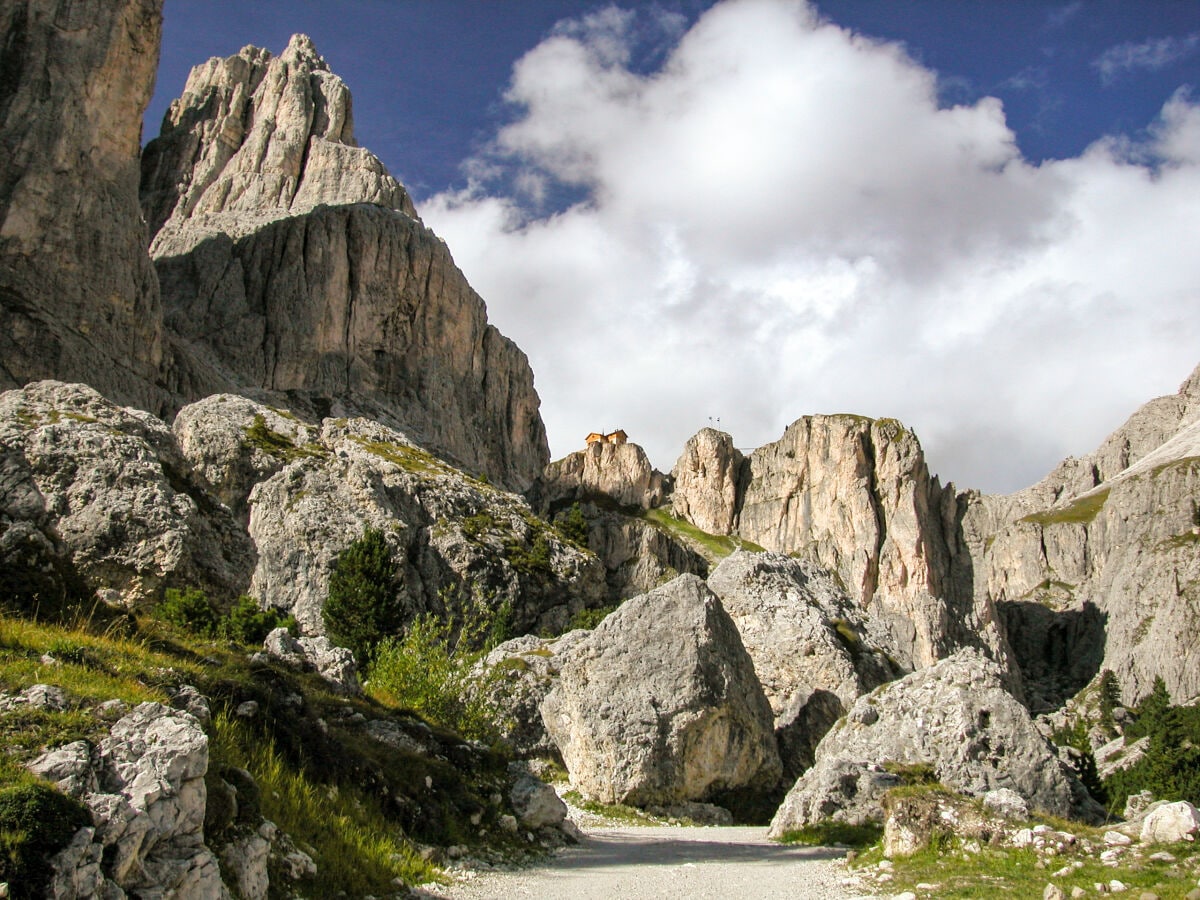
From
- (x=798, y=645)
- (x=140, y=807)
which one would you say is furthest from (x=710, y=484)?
(x=140, y=807)

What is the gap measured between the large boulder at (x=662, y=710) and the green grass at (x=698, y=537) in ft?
409

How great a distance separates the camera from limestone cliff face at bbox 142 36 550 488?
117688mm

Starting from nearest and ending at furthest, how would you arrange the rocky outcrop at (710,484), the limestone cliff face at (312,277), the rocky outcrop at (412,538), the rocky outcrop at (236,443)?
the rocky outcrop at (412,538), the rocky outcrop at (236,443), the limestone cliff face at (312,277), the rocky outcrop at (710,484)

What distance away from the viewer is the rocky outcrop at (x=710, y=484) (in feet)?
573

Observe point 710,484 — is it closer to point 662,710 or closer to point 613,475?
point 613,475

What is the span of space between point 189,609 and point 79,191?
Answer: 7605 cm

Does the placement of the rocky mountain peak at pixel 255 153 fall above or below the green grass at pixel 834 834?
above

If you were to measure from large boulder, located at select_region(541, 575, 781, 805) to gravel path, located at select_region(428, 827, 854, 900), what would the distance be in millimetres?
5812

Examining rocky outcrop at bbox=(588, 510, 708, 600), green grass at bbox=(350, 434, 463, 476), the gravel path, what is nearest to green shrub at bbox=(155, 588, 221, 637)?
the gravel path

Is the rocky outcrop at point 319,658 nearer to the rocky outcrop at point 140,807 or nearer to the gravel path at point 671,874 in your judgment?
the gravel path at point 671,874

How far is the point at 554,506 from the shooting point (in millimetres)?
157000

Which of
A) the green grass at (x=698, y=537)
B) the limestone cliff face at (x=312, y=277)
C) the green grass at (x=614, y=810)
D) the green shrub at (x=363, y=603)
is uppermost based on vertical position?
the limestone cliff face at (x=312, y=277)

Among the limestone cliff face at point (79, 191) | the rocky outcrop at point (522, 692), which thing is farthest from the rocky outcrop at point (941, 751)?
the limestone cliff face at point (79, 191)

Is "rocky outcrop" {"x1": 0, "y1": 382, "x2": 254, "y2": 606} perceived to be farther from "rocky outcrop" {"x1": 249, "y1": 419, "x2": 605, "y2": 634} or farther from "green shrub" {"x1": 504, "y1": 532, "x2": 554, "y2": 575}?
"green shrub" {"x1": 504, "y1": 532, "x2": 554, "y2": 575}
